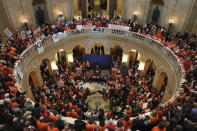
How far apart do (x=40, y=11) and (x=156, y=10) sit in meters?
14.2

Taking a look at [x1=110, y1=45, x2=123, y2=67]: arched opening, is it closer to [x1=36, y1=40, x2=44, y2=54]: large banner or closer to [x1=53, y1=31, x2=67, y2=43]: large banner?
[x1=53, y1=31, x2=67, y2=43]: large banner

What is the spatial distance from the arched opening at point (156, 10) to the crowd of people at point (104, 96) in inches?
64.3

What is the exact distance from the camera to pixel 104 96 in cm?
1828

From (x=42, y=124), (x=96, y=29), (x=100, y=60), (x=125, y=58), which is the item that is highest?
(x=96, y=29)

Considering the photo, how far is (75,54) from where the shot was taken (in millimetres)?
25203

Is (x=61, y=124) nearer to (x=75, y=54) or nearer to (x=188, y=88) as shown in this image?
(x=188, y=88)

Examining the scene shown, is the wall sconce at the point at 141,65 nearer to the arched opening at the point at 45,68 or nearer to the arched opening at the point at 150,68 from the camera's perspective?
the arched opening at the point at 150,68

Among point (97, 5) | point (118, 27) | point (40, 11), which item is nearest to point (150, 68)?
point (118, 27)

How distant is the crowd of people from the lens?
8.20m

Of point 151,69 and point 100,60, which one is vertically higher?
point 100,60

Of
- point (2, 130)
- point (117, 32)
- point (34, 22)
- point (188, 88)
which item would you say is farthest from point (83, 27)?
point (2, 130)

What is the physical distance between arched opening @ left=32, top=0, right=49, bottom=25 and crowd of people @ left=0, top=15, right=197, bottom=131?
2770mm

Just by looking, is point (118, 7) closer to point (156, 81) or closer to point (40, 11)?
point (40, 11)

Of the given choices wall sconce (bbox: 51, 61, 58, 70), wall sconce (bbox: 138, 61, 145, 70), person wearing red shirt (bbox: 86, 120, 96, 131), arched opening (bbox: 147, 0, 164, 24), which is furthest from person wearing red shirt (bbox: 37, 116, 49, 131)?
arched opening (bbox: 147, 0, 164, 24)
